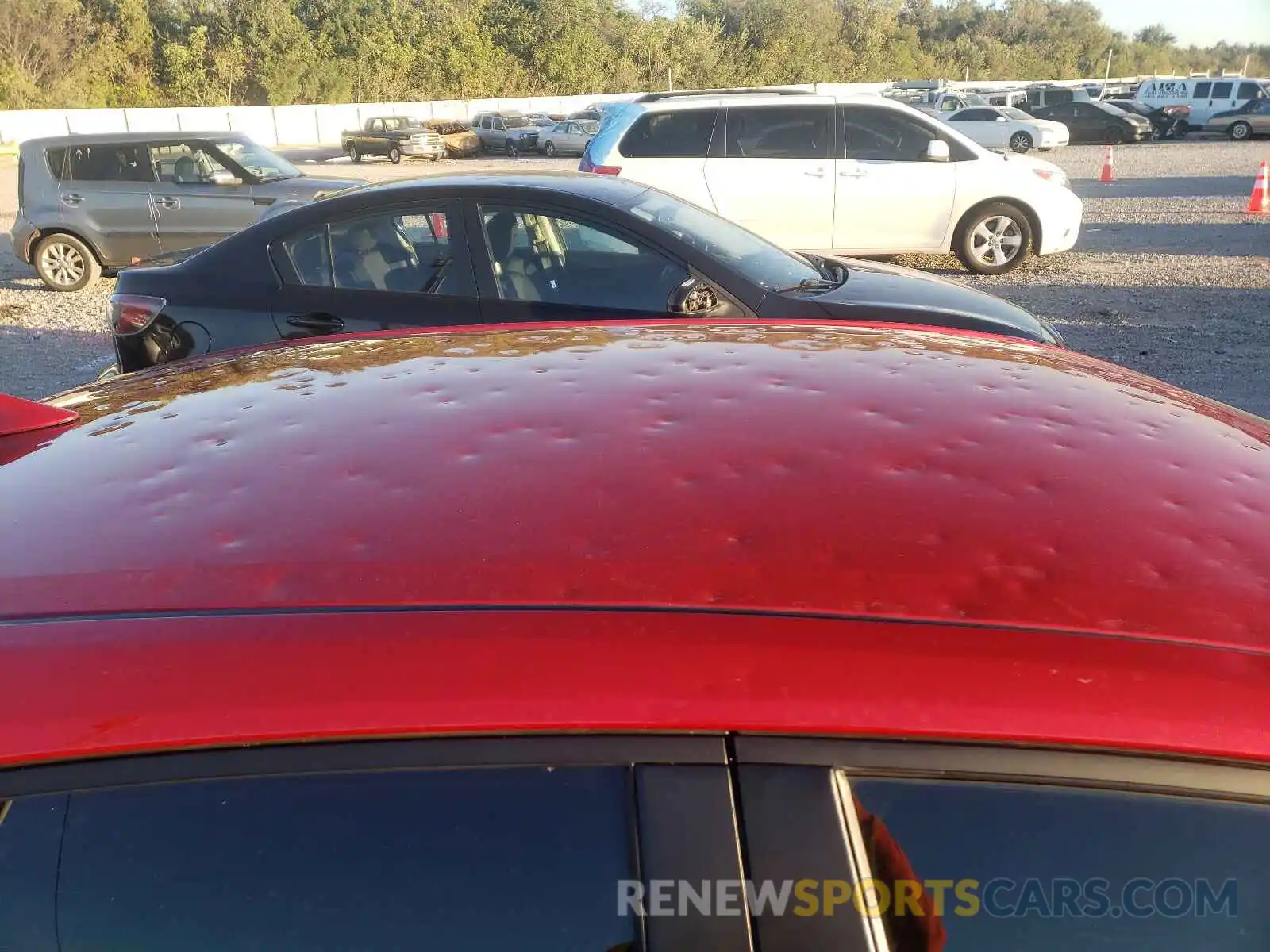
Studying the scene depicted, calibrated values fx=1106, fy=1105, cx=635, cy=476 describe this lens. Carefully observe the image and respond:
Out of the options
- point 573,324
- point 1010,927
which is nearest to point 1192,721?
point 1010,927

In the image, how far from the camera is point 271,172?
13.0 metres

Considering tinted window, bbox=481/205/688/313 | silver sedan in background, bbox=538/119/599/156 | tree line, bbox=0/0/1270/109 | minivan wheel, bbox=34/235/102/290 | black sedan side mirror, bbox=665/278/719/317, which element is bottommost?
minivan wheel, bbox=34/235/102/290

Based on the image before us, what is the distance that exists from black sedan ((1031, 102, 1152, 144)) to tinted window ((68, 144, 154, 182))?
3022 centimetres

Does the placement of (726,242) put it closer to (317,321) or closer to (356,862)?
(317,321)

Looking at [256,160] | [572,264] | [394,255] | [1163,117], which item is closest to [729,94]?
[256,160]

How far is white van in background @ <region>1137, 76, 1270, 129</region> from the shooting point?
1366 inches

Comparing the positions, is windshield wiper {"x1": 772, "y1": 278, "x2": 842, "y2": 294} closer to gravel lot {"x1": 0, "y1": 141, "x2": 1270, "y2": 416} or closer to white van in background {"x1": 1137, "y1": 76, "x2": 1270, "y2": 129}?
gravel lot {"x1": 0, "y1": 141, "x2": 1270, "y2": 416}

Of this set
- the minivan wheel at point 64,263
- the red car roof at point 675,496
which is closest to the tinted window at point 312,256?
the red car roof at point 675,496

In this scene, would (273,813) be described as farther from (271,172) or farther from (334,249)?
(271,172)

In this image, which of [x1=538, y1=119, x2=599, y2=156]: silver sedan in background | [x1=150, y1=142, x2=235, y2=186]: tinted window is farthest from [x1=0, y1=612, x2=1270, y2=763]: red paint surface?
[x1=538, y1=119, x2=599, y2=156]: silver sedan in background

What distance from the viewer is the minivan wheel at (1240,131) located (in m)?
34.0

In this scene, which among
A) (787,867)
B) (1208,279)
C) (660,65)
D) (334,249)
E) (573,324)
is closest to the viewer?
(787,867)

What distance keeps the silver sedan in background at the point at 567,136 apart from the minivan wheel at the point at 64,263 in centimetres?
2532

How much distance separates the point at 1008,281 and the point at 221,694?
11333 millimetres
